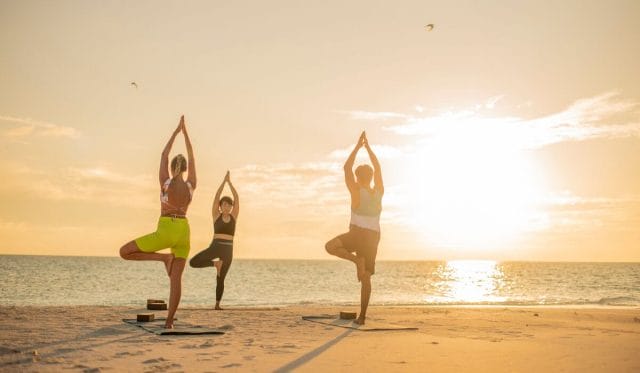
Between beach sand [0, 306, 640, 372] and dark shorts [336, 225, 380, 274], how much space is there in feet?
3.97

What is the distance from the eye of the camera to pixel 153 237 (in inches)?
334

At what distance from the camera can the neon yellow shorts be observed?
848 cm

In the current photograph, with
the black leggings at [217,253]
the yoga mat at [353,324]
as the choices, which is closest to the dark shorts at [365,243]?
the yoga mat at [353,324]

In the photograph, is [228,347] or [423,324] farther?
[423,324]

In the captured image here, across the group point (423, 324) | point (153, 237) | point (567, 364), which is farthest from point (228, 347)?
point (423, 324)

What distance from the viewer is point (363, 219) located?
10.2 meters

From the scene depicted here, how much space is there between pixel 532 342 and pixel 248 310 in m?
6.69

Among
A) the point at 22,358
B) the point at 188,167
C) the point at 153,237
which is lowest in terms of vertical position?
the point at 22,358

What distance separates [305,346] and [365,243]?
281 cm

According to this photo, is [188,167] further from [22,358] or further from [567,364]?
[567,364]

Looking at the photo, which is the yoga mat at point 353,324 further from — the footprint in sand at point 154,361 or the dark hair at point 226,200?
the footprint in sand at point 154,361

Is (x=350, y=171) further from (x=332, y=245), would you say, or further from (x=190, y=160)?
(x=190, y=160)

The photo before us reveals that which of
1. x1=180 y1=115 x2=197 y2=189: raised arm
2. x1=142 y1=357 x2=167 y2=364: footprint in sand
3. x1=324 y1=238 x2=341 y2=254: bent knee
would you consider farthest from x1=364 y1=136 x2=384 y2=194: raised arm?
x1=142 y1=357 x2=167 y2=364: footprint in sand

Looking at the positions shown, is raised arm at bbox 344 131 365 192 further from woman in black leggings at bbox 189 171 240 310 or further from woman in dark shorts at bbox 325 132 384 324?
woman in black leggings at bbox 189 171 240 310
